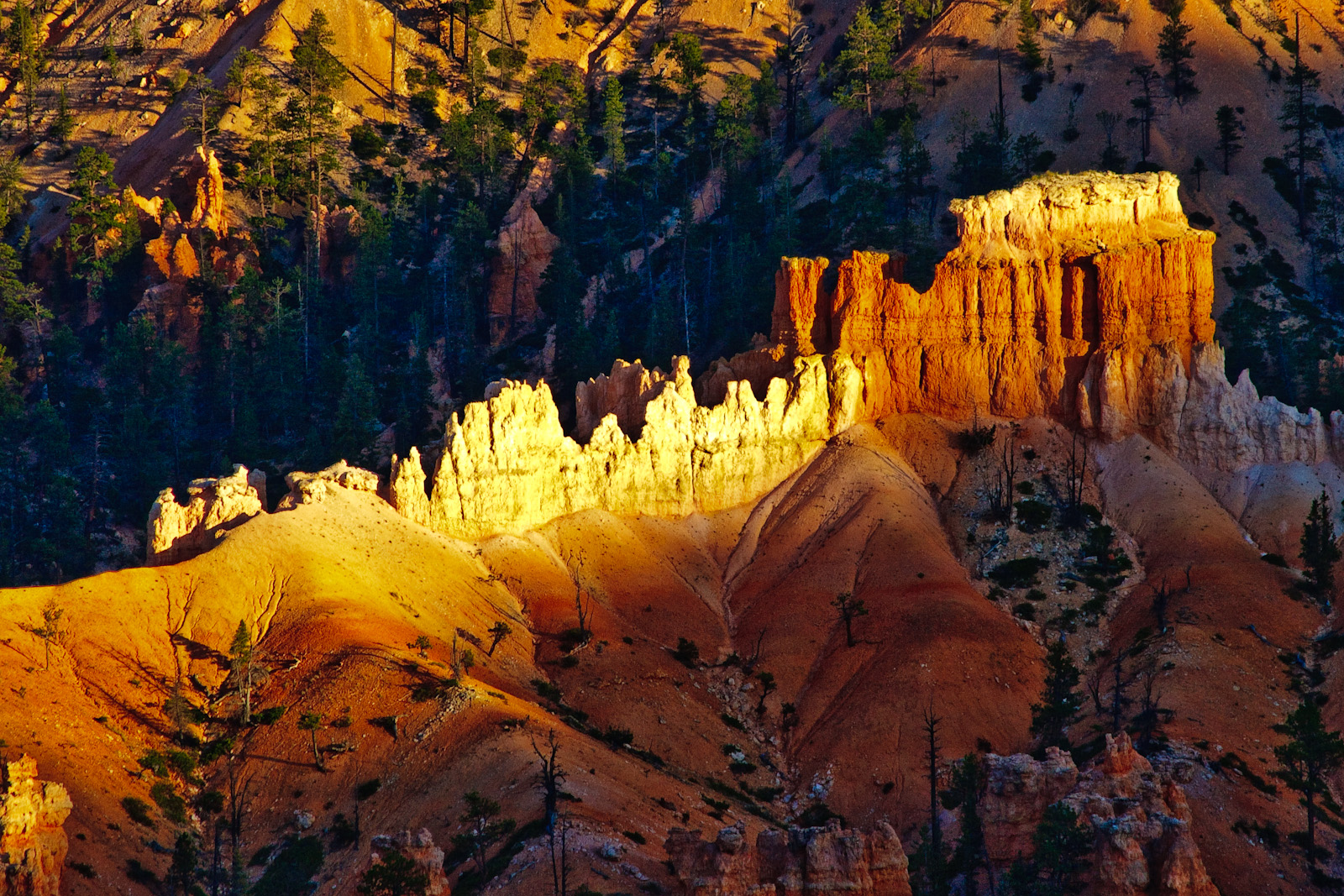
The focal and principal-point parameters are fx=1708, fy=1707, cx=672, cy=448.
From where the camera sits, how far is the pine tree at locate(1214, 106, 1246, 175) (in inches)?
5714

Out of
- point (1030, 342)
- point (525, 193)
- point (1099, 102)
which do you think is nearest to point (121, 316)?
point (525, 193)

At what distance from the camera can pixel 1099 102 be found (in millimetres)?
151250

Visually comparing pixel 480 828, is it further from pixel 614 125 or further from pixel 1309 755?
pixel 614 125

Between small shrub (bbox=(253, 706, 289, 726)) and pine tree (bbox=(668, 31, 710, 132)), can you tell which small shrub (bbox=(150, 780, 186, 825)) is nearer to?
small shrub (bbox=(253, 706, 289, 726))

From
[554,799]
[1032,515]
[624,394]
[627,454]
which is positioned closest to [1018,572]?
[1032,515]

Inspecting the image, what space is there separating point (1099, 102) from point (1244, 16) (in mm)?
21060

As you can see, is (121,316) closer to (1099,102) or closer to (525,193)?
(525,193)

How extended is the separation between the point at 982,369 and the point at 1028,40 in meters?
52.7

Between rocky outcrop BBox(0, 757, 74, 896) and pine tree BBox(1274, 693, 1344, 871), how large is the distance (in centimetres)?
5411

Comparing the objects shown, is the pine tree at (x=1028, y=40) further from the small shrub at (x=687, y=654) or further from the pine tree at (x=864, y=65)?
the small shrub at (x=687, y=654)

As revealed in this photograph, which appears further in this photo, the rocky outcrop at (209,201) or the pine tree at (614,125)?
the pine tree at (614,125)

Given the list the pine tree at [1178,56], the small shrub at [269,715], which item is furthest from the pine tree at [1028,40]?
the small shrub at [269,715]

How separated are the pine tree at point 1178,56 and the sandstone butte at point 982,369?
37628 millimetres

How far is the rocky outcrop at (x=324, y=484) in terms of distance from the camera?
96.2 meters
